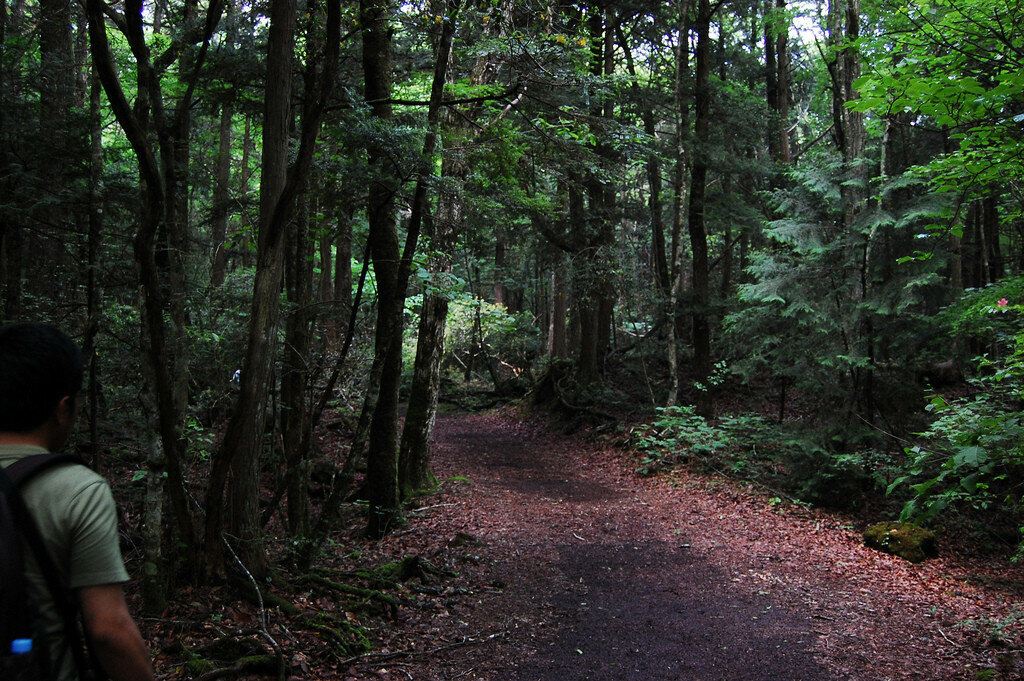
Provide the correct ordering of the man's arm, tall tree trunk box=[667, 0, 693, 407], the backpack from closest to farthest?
the backpack
the man's arm
tall tree trunk box=[667, 0, 693, 407]

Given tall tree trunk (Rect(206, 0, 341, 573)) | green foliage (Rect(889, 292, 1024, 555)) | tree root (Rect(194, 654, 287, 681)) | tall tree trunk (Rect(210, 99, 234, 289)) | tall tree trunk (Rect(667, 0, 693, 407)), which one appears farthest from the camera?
tall tree trunk (Rect(667, 0, 693, 407))

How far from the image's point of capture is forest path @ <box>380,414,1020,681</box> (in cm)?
508

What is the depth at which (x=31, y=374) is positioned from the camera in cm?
166

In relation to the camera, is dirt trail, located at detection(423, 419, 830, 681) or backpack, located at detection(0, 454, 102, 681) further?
dirt trail, located at detection(423, 419, 830, 681)

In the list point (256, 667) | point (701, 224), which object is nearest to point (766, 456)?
point (701, 224)

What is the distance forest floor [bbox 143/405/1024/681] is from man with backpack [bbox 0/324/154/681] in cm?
271

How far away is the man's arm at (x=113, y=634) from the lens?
159 cm

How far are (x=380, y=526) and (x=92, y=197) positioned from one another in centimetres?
487

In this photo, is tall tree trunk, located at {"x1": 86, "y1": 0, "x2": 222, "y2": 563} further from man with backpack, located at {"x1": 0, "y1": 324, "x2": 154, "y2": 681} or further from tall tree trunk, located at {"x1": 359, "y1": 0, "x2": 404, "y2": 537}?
tall tree trunk, located at {"x1": 359, "y1": 0, "x2": 404, "y2": 537}

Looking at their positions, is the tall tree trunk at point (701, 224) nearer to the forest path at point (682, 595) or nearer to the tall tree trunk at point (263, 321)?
the forest path at point (682, 595)

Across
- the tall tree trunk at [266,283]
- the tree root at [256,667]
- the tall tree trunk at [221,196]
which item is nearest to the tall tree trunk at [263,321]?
the tall tree trunk at [266,283]

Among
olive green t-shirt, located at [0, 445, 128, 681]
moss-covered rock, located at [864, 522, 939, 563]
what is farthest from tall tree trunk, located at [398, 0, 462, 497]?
olive green t-shirt, located at [0, 445, 128, 681]

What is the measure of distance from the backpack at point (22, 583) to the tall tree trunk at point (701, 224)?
46.8 feet

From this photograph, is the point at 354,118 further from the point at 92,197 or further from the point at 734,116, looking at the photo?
the point at 734,116
